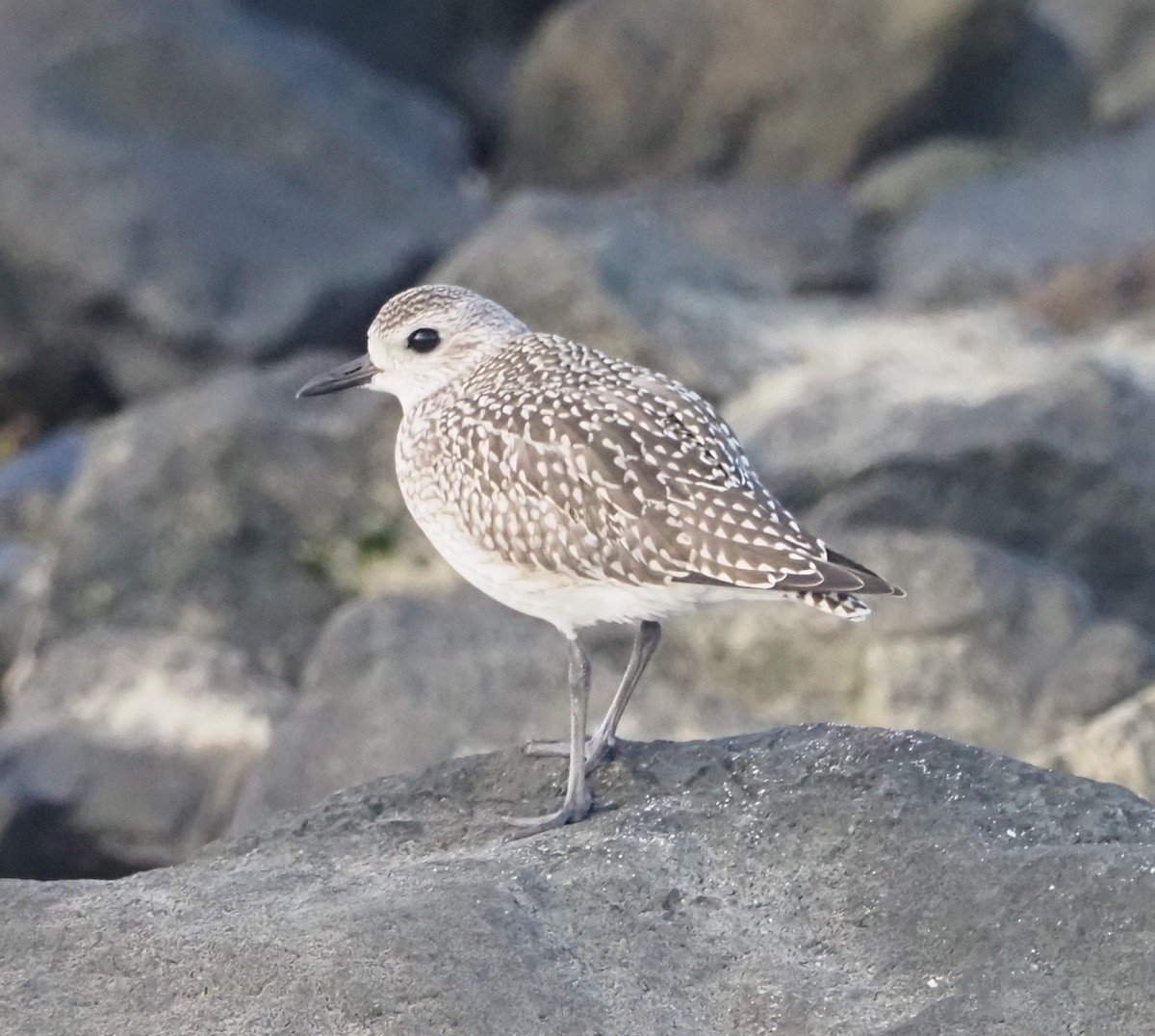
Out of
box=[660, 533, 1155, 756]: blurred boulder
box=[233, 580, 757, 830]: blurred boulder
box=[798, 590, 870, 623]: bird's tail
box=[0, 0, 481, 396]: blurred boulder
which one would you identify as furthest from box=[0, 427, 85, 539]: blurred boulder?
box=[798, 590, 870, 623]: bird's tail

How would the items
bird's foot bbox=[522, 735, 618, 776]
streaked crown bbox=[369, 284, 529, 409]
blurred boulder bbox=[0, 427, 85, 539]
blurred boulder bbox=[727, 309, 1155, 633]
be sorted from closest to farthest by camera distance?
bird's foot bbox=[522, 735, 618, 776]
streaked crown bbox=[369, 284, 529, 409]
blurred boulder bbox=[727, 309, 1155, 633]
blurred boulder bbox=[0, 427, 85, 539]

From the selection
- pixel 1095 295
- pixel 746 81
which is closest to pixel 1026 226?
pixel 1095 295

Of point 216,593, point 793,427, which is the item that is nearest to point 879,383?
point 793,427

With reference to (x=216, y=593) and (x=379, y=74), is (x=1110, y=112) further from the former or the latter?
(x=216, y=593)

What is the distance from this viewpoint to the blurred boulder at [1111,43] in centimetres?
2577

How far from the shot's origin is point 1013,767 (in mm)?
6906

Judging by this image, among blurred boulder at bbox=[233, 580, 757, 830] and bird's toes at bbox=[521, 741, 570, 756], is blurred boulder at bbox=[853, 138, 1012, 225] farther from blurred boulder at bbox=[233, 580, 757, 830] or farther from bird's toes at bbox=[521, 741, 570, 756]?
bird's toes at bbox=[521, 741, 570, 756]

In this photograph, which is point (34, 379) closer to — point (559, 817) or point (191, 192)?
point (191, 192)

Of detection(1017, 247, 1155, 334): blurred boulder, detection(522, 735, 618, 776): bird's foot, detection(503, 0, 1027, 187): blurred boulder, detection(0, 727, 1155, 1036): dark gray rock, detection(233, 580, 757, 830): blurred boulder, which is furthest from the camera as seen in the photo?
detection(503, 0, 1027, 187): blurred boulder

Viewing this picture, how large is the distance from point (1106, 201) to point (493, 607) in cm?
1278

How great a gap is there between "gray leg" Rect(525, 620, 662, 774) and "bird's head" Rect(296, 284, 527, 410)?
1.46 meters

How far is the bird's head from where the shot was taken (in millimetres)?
8492

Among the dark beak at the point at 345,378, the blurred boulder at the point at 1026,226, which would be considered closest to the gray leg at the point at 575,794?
the dark beak at the point at 345,378

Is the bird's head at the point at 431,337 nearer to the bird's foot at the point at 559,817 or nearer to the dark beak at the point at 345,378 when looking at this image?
the dark beak at the point at 345,378
